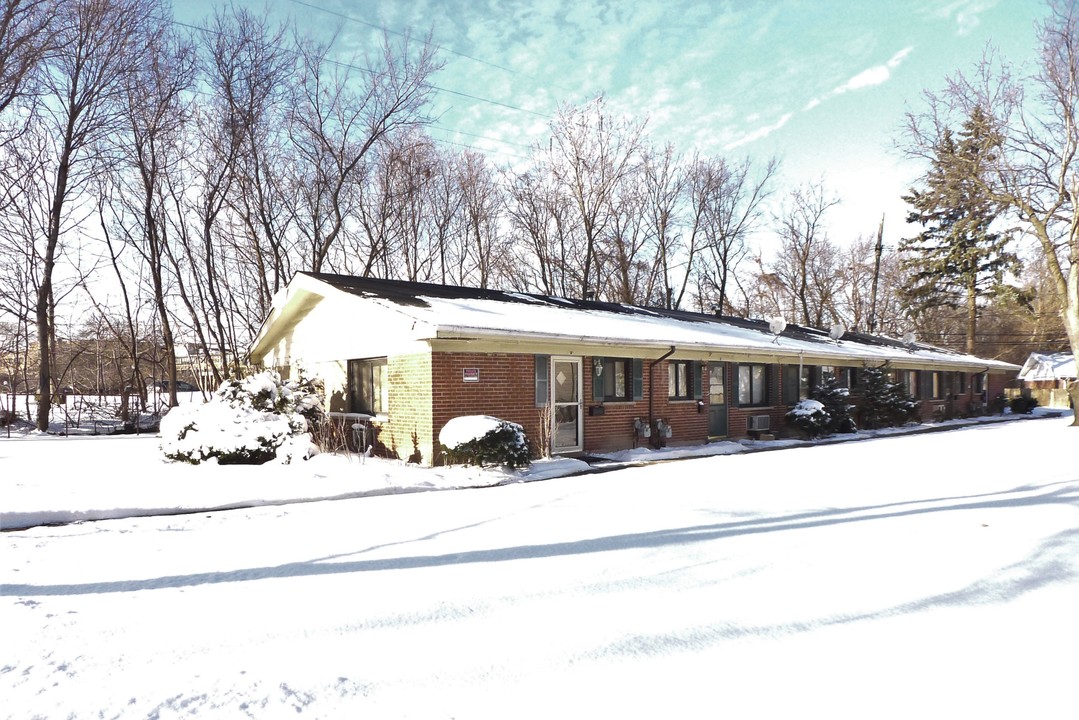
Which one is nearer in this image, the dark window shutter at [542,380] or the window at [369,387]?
the dark window shutter at [542,380]

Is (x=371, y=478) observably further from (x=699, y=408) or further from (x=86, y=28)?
(x=86, y=28)

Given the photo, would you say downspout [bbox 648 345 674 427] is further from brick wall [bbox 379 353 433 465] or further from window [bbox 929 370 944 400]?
window [bbox 929 370 944 400]

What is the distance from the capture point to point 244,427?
10656mm

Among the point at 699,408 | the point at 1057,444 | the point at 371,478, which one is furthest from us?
the point at 699,408

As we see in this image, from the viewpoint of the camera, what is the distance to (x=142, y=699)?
273 cm

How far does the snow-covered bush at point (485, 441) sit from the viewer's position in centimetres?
1005

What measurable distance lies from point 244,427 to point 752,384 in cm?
1270

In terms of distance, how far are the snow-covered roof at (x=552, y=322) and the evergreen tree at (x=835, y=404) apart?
984 mm

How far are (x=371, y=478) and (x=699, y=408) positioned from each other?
8769mm

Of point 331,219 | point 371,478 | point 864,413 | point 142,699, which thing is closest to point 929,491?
point 371,478

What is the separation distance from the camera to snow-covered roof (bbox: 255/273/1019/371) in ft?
36.2

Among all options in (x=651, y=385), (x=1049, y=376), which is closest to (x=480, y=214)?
(x=651, y=385)

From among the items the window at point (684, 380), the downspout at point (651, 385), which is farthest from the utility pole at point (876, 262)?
the downspout at point (651, 385)

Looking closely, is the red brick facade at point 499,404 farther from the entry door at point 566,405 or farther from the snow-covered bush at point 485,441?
the snow-covered bush at point 485,441
